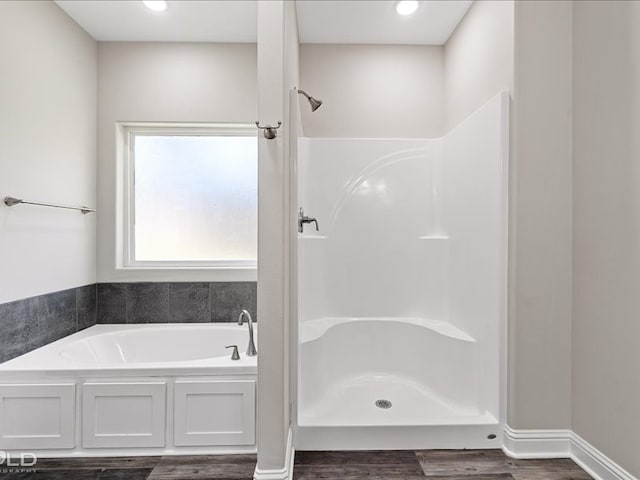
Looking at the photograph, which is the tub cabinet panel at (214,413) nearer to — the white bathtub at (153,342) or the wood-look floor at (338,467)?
the wood-look floor at (338,467)

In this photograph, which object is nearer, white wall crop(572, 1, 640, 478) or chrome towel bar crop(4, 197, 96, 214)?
white wall crop(572, 1, 640, 478)

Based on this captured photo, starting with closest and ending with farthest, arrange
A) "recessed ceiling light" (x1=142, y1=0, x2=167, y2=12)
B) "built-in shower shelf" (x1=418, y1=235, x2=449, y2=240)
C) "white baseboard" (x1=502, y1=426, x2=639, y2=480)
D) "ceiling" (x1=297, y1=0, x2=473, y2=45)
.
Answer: "white baseboard" (x1=502, y1=426, x2=639, y2=480) < "recessed ceiling light" (x1=142, y1=0, x2=167, y2=12) < "ceiling" (x1=297, y1=0, x2=473, y2=45) < "built-in shower shelf" (x1=418, y1=235, x2=449, y2=240)

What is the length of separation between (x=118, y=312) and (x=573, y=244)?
2982 mm

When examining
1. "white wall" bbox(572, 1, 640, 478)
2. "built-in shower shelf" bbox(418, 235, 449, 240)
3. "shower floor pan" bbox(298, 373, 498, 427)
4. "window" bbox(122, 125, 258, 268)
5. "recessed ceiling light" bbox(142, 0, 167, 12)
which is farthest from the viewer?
"window" bbox(122, 125, 258, 268)

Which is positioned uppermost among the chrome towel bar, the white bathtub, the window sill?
the chrome towel bar

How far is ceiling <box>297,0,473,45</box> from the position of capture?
238 cm

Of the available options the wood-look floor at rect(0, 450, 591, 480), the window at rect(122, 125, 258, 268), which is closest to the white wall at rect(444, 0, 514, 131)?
the window at rect(122, 125, 258, 268)

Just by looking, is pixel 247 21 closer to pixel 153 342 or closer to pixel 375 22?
pixel 375 22

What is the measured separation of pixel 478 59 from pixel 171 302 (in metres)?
2.69

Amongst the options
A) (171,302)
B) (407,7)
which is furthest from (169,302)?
(407,7)

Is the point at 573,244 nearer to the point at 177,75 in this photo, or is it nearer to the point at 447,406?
the point at 447,406

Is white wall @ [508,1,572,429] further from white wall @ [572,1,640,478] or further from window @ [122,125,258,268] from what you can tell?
window @ [122,125,258,268]

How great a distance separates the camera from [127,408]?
1.82 meters

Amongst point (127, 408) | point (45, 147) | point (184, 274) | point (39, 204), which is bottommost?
point (127, 408)
